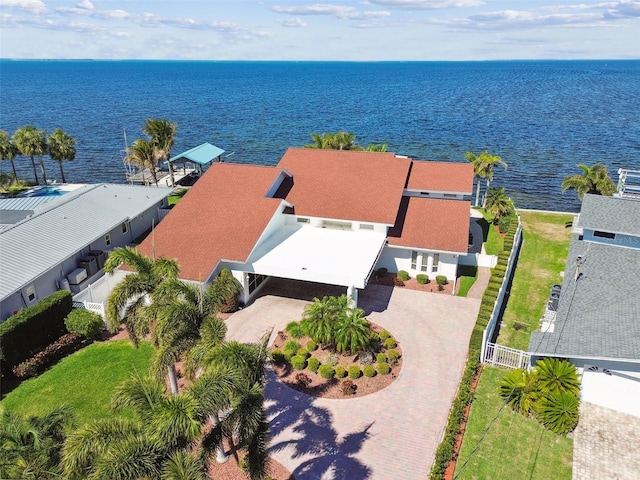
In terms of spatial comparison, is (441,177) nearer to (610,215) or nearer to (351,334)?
(610,215)

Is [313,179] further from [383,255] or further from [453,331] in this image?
[453,331]

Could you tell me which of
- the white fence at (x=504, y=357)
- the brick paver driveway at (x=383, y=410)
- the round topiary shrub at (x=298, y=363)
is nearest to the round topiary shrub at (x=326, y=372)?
the round topiary shrub at (x=298, y=363)

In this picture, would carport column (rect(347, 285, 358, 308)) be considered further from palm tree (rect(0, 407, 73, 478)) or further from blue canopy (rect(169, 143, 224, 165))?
→ blue canopy (rect(169, 143, 224, 165))

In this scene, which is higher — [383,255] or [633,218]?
[633,218]

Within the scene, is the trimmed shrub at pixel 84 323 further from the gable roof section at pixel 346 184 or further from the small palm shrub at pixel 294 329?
the gable roof section at pixel 346 184

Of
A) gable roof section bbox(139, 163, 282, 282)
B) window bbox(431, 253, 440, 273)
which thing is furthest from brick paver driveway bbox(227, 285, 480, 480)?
window bbox(431, 253, 440, 273)

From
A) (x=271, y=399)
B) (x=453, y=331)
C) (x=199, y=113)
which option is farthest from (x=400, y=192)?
(x=199, y=113)
